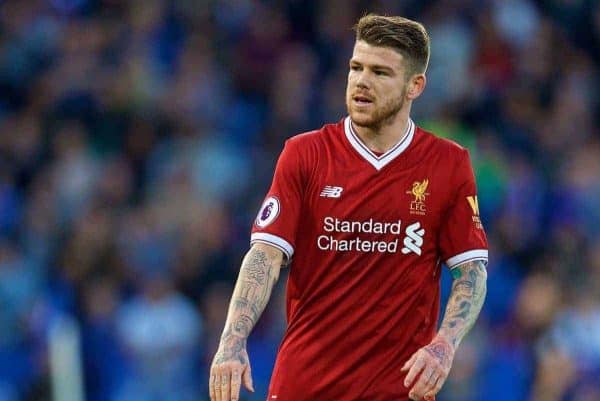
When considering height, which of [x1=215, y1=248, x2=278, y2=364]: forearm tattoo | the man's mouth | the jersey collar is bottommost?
[x1=215, y1=248, x2=278, y2=364]: forearm tattoo

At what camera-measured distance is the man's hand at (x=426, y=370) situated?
18.3 ft

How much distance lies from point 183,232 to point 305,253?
5692 millimetres

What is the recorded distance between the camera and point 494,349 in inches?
408

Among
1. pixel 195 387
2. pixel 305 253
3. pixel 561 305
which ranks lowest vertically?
pixel 195 387

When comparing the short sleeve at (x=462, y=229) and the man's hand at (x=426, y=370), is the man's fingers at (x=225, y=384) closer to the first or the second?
the man's hand at (x=426, y=370)

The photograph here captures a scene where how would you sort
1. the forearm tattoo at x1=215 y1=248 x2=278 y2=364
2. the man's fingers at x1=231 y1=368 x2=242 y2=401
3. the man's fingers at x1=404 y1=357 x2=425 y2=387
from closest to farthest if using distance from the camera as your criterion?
the man's fingers at x1=231 y1=368 x2=242 y2=401
the man's fingers at x1=404 y1=357 x2=425 y2=387
the forearm tattoo at x1=215 y1=248 x2=278 y2=364

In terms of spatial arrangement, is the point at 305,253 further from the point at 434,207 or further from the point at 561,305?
the point at 561,305

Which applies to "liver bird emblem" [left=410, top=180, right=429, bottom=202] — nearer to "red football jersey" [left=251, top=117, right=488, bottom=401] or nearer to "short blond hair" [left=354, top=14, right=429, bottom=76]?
"red football jersey" [left=251, top=117, right=488, bottom=401]

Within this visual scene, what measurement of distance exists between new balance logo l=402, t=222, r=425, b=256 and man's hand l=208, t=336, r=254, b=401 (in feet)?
2.72

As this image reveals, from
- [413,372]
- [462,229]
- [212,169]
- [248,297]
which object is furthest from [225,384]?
[212,169]

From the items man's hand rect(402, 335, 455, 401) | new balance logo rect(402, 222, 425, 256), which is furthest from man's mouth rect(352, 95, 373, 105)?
man's hand rect(402, 335, 455, 401)

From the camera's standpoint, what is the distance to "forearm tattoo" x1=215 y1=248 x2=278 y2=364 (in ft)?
18.6

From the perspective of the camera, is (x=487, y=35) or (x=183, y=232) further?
(x=487, y=35)

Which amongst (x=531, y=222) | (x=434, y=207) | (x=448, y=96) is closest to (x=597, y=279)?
(x=531, y=222)
